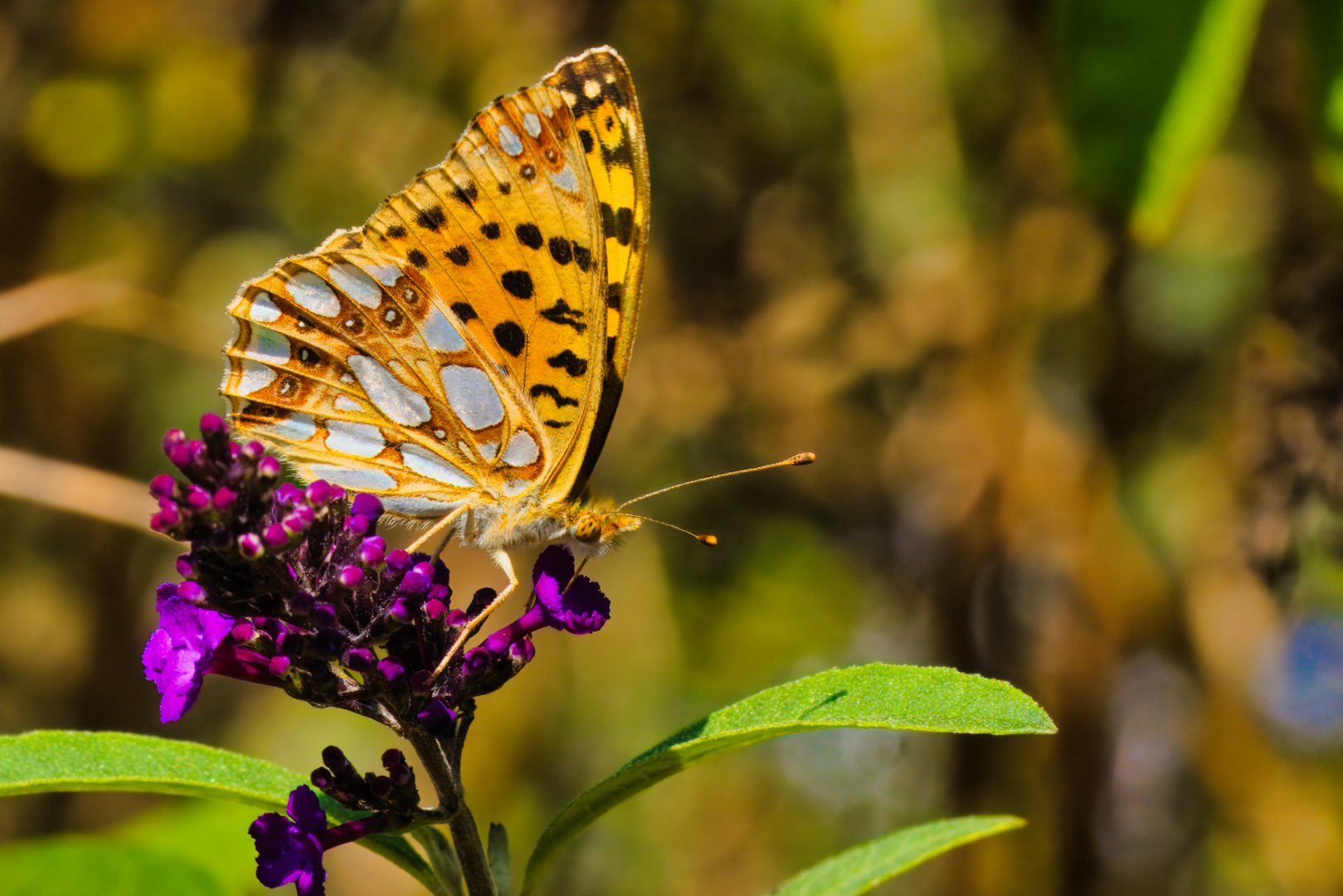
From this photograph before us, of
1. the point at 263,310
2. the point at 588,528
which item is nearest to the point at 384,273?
the point at 263,310

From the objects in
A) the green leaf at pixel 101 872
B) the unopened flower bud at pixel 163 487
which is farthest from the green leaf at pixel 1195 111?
the green leaf at pixel 101 872

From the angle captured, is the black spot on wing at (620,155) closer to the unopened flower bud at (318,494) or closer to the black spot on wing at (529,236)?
the black spot on wing at (529,236)

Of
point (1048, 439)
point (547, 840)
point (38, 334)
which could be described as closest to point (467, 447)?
point (547, 840)

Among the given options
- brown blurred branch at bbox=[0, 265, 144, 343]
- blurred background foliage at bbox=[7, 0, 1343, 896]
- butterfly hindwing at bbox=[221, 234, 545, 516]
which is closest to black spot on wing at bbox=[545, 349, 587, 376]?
butterfly hindwing at bbox=[221, 234, 545, 516]

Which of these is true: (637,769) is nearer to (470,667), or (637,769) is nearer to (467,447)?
(470,667)

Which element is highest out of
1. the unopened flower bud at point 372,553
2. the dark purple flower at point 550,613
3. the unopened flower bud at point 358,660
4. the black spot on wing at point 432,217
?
the black spot on wing at point 432,217
